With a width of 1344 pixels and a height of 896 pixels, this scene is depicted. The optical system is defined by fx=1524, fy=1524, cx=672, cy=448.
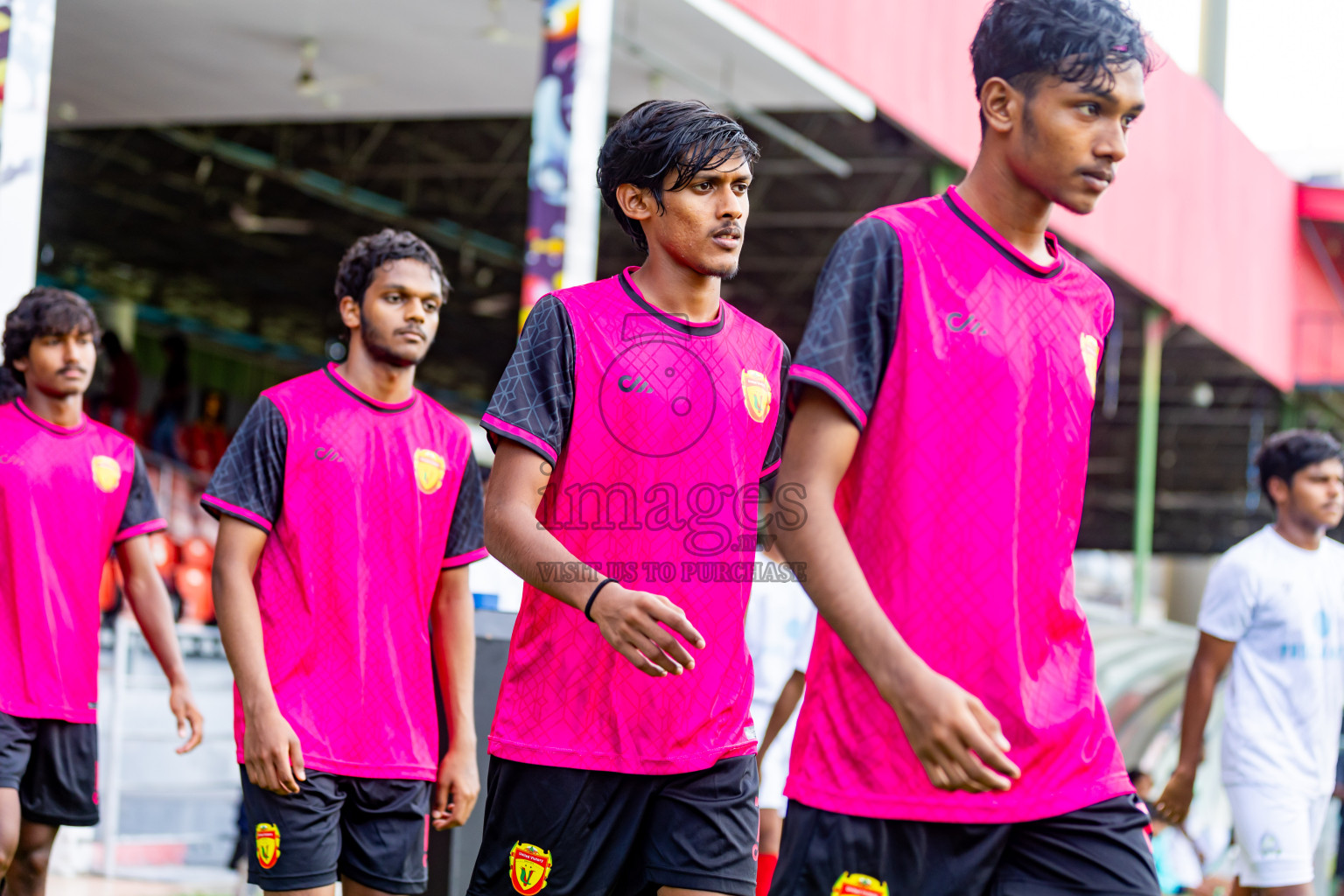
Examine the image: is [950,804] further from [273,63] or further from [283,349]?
[283,349]

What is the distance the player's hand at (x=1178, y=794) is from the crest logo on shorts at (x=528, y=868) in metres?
2.92

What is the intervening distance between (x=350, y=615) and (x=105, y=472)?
1.66 meters

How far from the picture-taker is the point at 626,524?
316 cm

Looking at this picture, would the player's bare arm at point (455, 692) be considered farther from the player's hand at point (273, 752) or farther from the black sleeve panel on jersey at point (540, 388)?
the black sleeve panel on jersey at point (540, 388)

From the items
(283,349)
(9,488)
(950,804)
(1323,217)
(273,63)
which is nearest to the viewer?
(950,804)

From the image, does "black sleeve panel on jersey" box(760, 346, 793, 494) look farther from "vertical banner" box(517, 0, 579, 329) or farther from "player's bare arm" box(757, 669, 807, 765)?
"vertical banner" box(517, 0, 579, 329)

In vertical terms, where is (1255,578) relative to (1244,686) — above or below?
above

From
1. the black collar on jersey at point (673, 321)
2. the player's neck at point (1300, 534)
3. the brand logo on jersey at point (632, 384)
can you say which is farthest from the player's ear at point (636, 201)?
the player's neck at point (1300, 534)

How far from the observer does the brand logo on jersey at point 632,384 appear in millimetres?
3189

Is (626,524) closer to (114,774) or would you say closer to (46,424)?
(46,424)

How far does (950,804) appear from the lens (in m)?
2.29

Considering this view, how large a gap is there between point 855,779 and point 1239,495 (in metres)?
41.9

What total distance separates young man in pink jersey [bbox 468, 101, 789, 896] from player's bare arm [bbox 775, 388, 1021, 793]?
87 cm

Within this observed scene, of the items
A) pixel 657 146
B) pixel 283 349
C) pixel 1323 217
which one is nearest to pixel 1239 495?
pixel 1323 217
